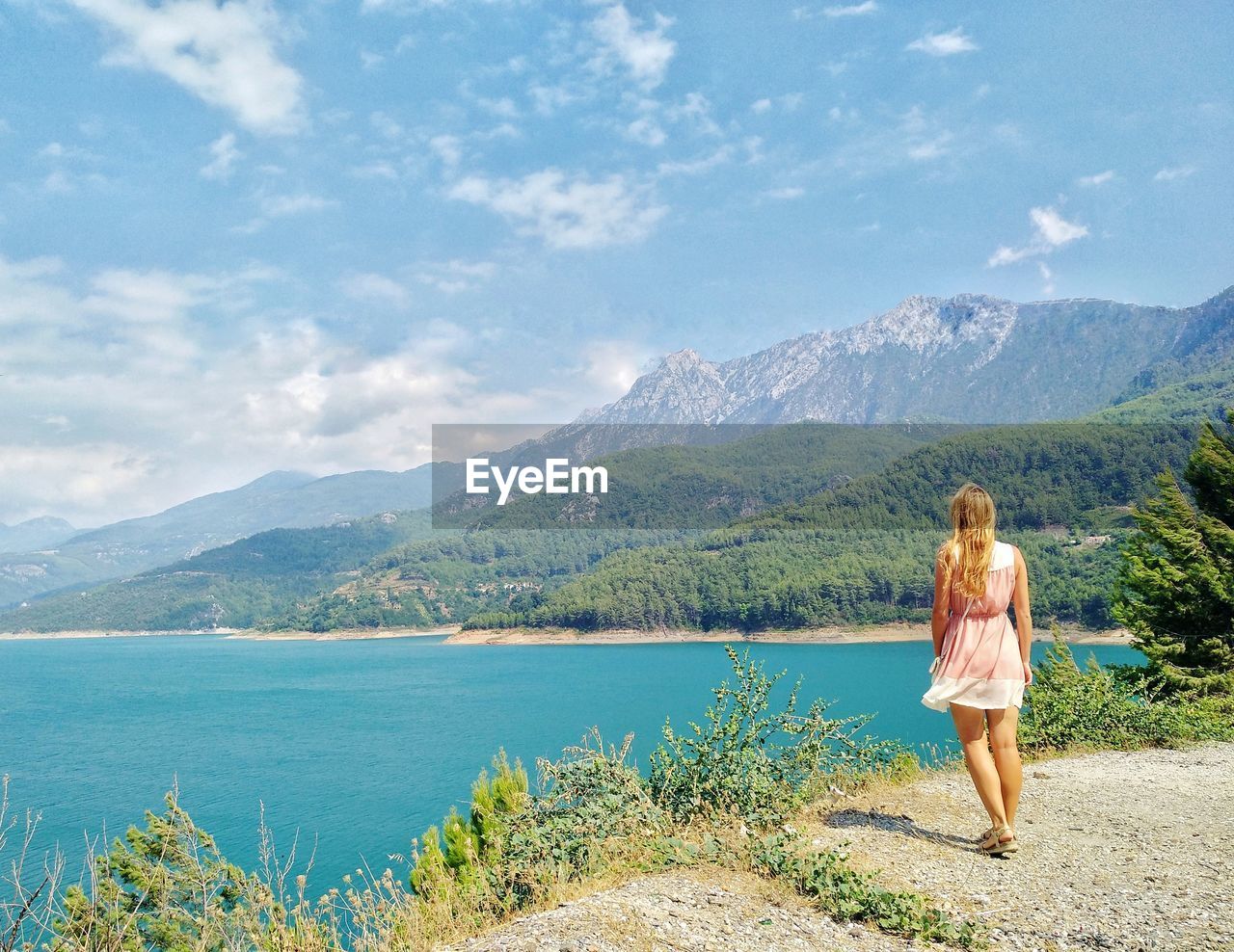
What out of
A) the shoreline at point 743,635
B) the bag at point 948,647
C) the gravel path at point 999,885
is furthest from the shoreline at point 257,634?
the bag at point 948,647

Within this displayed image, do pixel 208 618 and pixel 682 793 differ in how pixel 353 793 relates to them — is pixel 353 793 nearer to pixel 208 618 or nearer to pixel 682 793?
pixel 682 793

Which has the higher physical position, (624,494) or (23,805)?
(624,494)

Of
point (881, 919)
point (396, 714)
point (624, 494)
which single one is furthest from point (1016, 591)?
point (624, 494)

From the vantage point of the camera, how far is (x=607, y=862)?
387cm

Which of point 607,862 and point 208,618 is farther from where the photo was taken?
point 208,618

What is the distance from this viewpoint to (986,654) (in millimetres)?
3898

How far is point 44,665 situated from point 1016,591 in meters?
114

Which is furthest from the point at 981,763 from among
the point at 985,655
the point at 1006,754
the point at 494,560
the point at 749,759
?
the point at 494,560

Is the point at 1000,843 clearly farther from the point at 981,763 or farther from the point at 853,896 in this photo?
the point at 853,896

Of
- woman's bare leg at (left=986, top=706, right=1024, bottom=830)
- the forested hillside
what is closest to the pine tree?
woman's bare leg at (left=986, top=706, right=1024, bottom=830)

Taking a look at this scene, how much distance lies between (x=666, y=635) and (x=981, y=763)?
94454 mm

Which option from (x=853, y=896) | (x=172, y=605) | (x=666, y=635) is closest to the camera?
(x=853, y=896)

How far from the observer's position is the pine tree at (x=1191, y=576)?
10.6m

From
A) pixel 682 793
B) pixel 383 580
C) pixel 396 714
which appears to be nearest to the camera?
pixel 682 793
